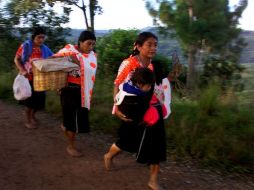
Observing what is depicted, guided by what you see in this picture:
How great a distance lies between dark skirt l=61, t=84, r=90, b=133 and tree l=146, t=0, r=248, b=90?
4.91 meters

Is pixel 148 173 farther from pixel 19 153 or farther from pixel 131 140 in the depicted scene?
pixel 19 153

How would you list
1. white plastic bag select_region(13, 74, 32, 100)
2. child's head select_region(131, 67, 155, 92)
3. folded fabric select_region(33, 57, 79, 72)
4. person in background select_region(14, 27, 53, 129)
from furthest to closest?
person in background select_region(14, 27, 53, 129) → white plastic bag select_region(13, 74, 32, 100) → folded fabric select_region(33, 57, 79, 72) → child's head select_region(131, 67, 155, 92)

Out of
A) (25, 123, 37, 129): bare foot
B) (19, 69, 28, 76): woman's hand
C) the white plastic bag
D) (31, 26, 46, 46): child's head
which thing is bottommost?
(25, 123, 37, 129): bare foot

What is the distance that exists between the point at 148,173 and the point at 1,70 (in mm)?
7996

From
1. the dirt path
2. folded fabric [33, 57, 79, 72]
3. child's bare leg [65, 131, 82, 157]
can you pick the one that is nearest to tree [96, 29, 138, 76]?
the dirt path

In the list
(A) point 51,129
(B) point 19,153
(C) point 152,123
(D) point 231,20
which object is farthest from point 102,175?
(D) point 231,20

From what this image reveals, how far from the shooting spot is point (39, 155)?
5.45 meters

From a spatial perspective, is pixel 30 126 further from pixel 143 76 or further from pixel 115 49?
pixel 115 49

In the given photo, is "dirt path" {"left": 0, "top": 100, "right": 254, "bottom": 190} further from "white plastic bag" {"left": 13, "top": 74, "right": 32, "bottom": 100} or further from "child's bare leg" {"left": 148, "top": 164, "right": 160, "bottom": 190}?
"white plastic bag" {"left": 13, "top": 74, "right": 32, "bottom": 100}

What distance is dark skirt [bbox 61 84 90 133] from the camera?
527cm

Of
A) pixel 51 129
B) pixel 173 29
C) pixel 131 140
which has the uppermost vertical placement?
pixel 173 29

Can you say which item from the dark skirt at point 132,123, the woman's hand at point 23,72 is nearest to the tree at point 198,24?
the woman's hand at point 23,72

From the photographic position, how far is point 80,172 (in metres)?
4.87

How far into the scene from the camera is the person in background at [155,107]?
4.29 metres
